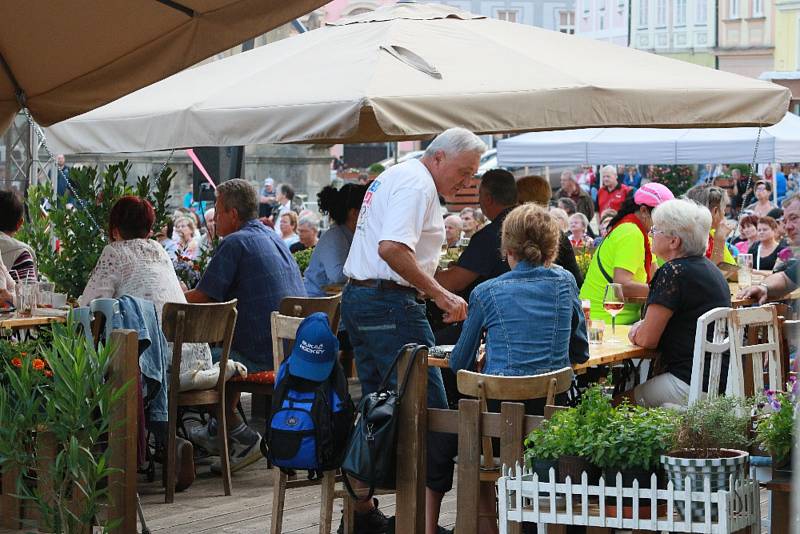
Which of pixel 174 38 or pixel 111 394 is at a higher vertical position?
pixel 174 38

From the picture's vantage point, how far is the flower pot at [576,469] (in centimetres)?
394

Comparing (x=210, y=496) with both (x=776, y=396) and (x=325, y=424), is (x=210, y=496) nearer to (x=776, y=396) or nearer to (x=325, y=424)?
(x=325, y=424)

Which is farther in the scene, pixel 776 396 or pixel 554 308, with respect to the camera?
pixel 554 308

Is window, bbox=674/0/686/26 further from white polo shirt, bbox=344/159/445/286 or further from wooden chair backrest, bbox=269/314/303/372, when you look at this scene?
white polo shirt, bbox=344/159/445/286

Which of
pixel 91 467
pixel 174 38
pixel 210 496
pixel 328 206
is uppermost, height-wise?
pixel 174 38

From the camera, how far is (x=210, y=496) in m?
7.27

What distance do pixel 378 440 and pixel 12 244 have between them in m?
4.80

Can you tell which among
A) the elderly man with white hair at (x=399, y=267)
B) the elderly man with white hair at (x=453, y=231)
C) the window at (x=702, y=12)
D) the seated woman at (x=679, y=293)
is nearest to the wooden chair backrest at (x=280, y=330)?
the elderly man with white hair at (x=399, y=267)

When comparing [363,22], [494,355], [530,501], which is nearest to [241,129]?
[363,22]

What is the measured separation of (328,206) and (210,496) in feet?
9.20

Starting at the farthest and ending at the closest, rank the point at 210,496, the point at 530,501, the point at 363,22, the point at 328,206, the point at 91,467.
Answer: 1. the point at 328,206
2. the point at 363,22
3. the point at 210,496
4. the point at 91,467
5. the point at 530,501

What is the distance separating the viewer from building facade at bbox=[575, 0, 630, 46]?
2454 inches

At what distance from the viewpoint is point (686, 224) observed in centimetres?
655

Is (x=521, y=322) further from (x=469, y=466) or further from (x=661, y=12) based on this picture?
(x=661, y=12)
